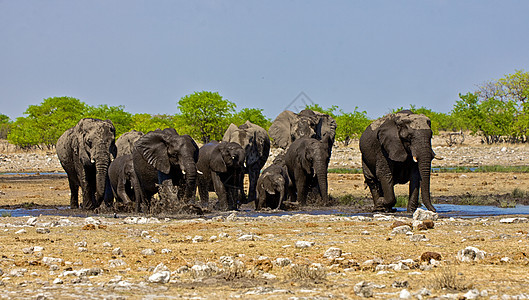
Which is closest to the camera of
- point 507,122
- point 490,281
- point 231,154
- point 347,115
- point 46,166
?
point 490,281

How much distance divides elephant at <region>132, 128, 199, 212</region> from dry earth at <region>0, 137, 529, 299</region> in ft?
7.90

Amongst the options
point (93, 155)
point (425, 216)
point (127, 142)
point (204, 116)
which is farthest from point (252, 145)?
point (204, 116)

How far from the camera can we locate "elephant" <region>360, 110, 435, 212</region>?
1684 centimetres

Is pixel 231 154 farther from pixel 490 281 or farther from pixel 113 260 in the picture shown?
pixel 490 281

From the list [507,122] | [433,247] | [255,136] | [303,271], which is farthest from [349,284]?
[507,122]

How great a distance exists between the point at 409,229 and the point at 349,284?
512 cm

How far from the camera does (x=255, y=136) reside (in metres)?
28.8

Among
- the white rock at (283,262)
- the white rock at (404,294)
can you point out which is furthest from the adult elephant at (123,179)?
the white rock at (404,294)

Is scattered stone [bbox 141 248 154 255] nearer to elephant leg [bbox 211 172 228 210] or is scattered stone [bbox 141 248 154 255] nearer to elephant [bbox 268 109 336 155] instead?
elephant leg [bbox 211 172 228 210]

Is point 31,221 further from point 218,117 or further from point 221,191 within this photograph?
point 218,117

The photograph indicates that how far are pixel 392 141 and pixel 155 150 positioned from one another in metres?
6.33

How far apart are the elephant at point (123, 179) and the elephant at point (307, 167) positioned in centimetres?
513

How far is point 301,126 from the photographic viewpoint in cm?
2800

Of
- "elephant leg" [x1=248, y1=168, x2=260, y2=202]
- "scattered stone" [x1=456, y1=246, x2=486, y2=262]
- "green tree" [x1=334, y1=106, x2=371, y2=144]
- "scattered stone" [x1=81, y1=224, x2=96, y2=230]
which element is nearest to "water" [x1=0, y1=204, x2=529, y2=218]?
"elephant leg" [x1=248, y1=168, x2=260, y2=202]
